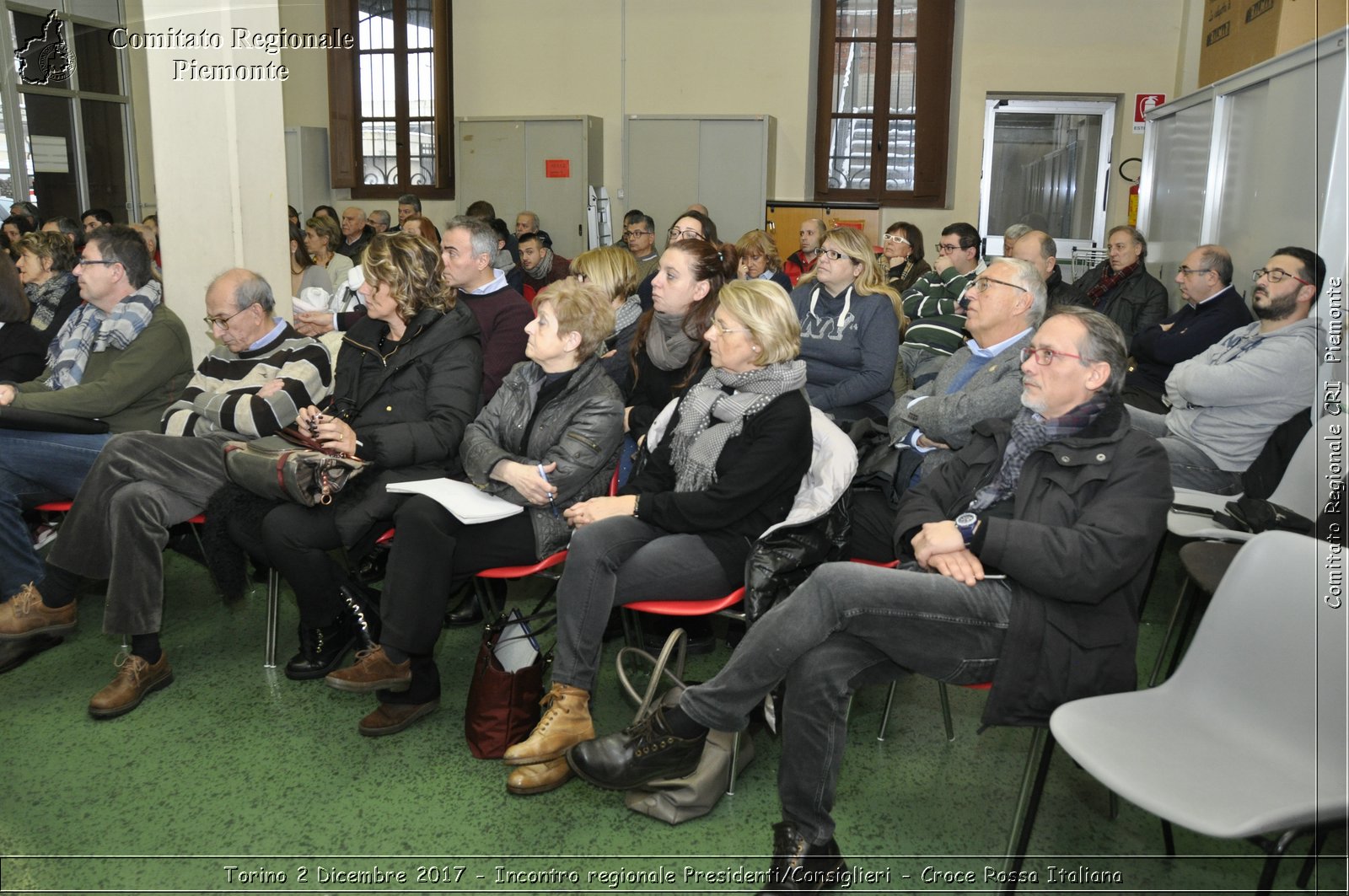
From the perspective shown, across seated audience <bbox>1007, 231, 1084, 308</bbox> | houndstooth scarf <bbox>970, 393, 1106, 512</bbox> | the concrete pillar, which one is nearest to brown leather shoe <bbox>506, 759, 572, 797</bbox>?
houndstooth scarf <bbox>970, 393, 1106, 512</bbox>

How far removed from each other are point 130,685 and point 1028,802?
2455 millimetres

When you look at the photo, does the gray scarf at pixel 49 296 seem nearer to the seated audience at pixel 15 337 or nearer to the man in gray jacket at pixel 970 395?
the seated audience at pixel 15 337

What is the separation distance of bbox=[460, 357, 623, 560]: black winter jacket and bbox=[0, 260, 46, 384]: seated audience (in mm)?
2156

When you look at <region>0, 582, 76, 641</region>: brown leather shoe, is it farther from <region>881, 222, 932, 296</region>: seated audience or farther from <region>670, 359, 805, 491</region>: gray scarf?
<region>881, 222, 932, 296</region>: seated audience

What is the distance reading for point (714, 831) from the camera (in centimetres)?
242

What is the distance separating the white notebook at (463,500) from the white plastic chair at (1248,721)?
4.92 ft

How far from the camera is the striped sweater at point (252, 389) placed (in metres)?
3.19

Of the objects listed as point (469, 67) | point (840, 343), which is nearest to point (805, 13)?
point (469, 67)

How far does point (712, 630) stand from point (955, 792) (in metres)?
1.10

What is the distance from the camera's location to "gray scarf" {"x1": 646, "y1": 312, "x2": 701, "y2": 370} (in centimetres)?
342

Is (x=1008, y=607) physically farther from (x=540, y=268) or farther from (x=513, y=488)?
(x=540, y=268)

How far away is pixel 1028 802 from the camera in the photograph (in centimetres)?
202

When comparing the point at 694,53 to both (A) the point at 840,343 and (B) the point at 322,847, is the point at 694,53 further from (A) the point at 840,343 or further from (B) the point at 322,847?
(B) the point at 322,847

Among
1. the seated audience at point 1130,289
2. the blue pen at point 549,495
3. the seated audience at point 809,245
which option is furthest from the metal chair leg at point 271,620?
the seated audience at point 809,245
